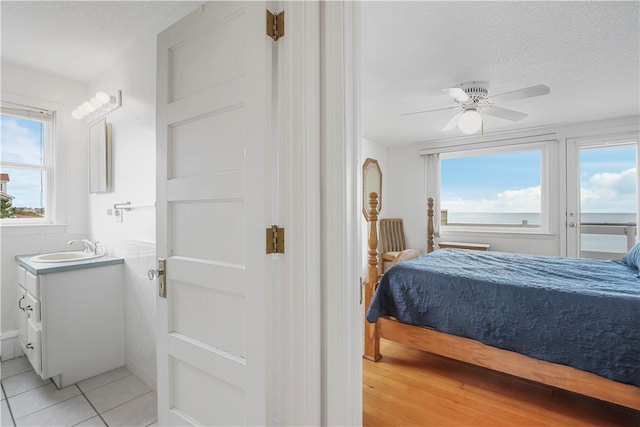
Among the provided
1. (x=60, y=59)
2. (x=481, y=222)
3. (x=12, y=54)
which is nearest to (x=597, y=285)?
(x=481, y=222)

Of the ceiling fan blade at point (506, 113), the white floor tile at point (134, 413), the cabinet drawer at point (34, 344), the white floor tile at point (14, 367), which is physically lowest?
the white floor tile at point (134, 413)

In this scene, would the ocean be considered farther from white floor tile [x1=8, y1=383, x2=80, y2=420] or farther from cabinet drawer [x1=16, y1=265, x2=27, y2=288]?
cabinet drawer [x1=16, y1=265, x2=27, y2=288]

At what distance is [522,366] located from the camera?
188 cm

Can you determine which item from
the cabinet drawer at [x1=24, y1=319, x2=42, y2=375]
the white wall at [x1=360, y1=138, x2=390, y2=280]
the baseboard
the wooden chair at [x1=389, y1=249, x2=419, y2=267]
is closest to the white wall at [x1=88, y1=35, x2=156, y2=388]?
the cabinet drawer at [x1=24, y1=319, x2=42, y2=375]

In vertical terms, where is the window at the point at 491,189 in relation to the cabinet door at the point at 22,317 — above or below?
above

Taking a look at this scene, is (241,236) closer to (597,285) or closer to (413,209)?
(597,285)

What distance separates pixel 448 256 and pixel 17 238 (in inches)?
148

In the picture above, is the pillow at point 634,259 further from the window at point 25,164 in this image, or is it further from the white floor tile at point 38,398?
the window at point 25,164

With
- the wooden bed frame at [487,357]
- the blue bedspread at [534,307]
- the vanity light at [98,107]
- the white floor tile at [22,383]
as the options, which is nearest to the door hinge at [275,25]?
the wooden bed frame at [487,357]

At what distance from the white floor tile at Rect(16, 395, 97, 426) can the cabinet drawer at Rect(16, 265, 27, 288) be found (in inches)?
37.8

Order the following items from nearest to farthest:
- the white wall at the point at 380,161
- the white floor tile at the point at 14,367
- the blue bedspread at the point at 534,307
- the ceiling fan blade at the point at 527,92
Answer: the blue bedspread at the point at 534,307 → the white floor tile at the point at 14,367 → the ceiling fan blade at the point at 527,92 → the white wall at the point at 380,161

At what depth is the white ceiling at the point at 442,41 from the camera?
1.78 m

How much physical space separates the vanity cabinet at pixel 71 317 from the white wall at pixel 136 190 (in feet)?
0.33

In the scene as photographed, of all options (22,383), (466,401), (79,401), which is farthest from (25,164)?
(466,401)
